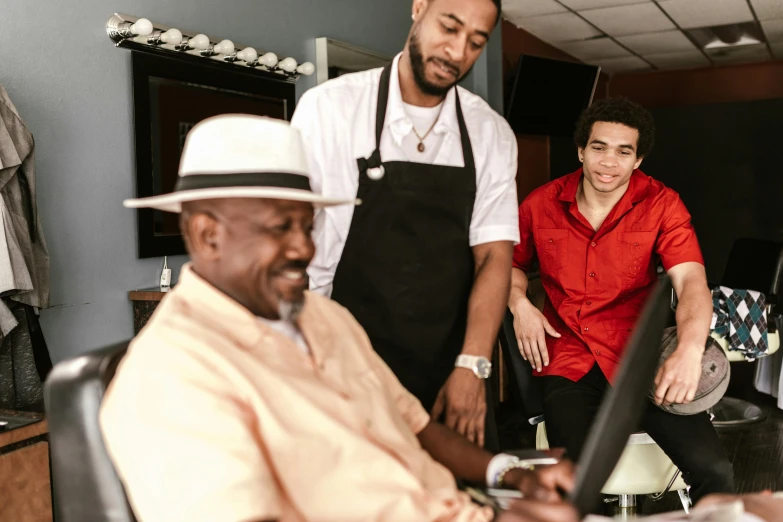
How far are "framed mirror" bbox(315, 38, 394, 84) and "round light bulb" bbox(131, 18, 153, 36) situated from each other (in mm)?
1336

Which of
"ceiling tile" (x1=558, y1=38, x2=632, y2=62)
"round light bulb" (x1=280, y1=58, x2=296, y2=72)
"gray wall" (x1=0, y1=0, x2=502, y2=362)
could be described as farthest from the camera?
"ceiling tile" (x1=558, y1=38, x2=632, y2=62)

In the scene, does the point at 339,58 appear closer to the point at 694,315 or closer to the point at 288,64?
the point at 288,64

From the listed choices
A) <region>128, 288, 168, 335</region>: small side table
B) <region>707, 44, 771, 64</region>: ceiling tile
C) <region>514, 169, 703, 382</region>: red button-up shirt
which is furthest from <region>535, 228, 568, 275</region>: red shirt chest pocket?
<region>707, 44, 771, 64</region>: ceiling tile

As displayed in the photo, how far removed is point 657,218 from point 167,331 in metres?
1.61

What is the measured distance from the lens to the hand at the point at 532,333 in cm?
217

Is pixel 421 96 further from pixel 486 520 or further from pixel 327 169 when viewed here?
pixel 486 520

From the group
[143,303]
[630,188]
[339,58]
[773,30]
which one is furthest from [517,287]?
[773,30]

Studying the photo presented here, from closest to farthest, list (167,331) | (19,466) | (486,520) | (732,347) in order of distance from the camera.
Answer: (167,331), (486,520), (19,466), (732,347)

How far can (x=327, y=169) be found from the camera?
1.66m

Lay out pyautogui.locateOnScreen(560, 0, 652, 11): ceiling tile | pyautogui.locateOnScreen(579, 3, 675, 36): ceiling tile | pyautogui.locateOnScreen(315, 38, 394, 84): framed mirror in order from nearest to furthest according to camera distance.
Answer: pyautogui.locateOnScreen(315, 38, 394, 84): framed mirror
pyautogui.locateOnScreen(560, 0, 652, 11): ceiling tile
pyautogui.locateOnScreen(579, 3, 675, 36): ceiling tile

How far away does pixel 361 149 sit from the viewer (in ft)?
5.54

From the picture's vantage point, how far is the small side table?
328 centimetres

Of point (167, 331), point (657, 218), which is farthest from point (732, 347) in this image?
point (167, 331)

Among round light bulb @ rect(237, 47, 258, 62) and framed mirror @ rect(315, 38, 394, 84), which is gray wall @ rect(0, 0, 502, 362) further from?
framed mirror @ rect(315, 38, 394, 84)
